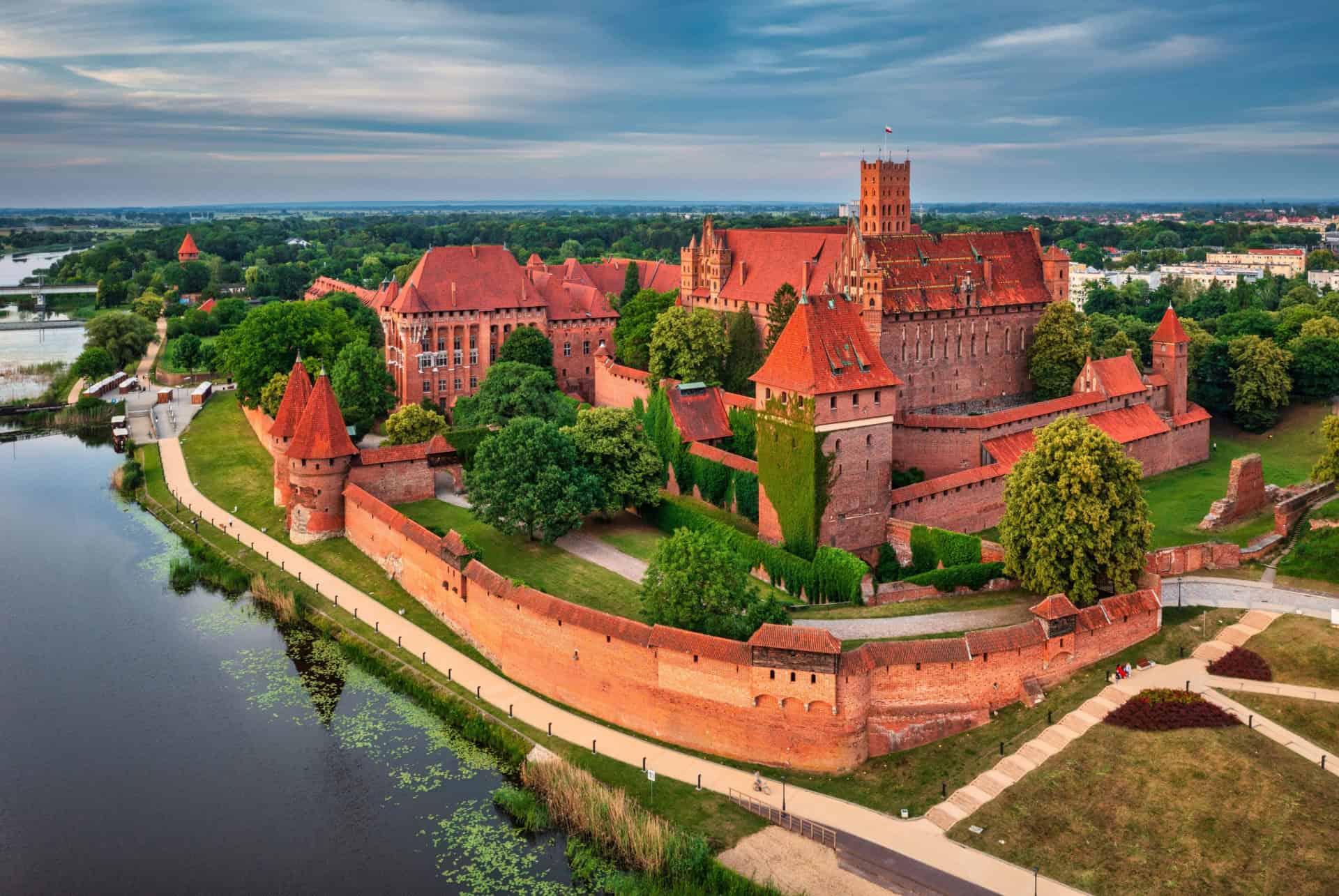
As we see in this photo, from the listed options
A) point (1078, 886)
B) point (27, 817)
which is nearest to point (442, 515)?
point (27, 817)

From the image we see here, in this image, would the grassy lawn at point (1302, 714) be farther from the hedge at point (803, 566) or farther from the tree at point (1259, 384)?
the tree at point (1259, 384)

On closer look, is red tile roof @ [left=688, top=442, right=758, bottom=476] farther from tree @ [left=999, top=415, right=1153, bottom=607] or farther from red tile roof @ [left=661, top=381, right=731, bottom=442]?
tree @ [left=999, top=415, right=1153, bottom=607]

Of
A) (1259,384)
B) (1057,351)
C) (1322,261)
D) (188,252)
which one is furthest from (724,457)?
(188,252)

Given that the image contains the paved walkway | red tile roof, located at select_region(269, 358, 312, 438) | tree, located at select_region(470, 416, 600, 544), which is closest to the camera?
the paved walkway

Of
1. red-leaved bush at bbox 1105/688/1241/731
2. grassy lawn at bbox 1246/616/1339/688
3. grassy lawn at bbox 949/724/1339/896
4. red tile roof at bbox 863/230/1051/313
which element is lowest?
grassy lawn at bbox 949/724/1339/896

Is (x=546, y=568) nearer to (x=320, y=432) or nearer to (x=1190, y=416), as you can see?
(x=320, y=432)

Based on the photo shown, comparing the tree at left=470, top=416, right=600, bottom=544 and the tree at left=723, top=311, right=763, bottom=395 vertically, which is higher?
the tree at left=723, top=311, right=763, bottom=395

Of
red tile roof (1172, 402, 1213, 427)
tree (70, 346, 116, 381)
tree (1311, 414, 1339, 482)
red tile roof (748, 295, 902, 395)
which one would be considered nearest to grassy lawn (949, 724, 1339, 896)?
red tile roof (748, 295, 902, 395)

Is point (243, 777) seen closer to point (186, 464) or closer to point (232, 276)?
point (186, 464)
